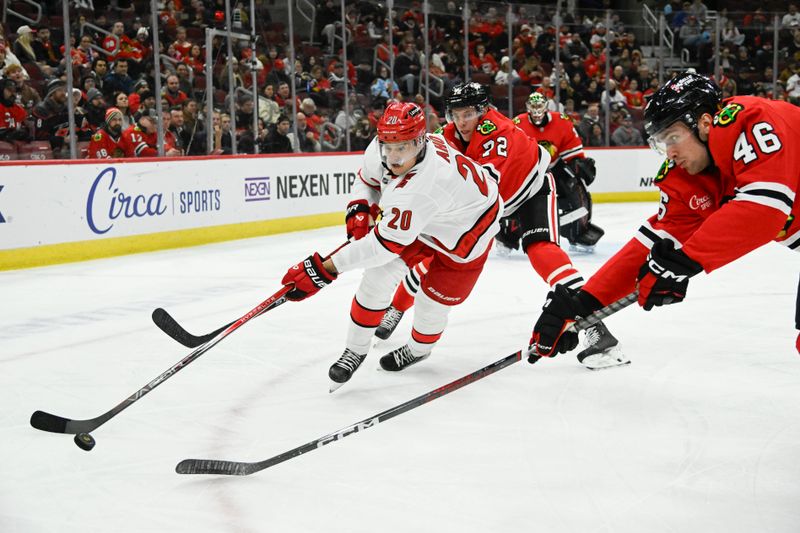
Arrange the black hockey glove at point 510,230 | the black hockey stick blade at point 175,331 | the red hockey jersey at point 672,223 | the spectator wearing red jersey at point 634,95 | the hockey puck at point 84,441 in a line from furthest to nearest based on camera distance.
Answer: the spectator wearing red jersey at point 634,95, the black hockey glove at point 510,230, the black hockey stick blade at point 175,331, the hockey puck at point 84,441, the red hockey jersey at point 672,223

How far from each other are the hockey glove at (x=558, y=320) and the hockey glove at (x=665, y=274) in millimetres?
261

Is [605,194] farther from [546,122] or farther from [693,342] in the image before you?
[693,342]

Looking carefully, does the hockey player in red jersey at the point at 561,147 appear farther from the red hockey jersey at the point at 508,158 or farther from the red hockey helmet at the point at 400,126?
the red hockey helmet at the point at 400,126

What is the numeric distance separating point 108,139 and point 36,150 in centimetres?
65

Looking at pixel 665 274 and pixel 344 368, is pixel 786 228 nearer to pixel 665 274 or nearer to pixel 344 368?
pixel 665 274

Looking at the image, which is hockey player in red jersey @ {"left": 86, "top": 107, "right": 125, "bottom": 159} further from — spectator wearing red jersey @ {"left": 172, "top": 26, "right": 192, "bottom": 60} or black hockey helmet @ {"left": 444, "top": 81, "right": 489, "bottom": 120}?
black hockey helmet @ {"left": 444, "top": 81, "right": 489, "bottom": 120}

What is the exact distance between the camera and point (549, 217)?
3.77 meters

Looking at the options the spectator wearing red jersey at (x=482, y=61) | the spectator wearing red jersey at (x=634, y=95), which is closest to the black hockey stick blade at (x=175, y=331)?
the spectator wearing red jersey at (x=482, y=61)

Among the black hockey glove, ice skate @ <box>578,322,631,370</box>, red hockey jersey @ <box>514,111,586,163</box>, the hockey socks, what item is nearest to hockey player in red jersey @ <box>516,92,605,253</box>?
red hockey jersey @ <box>514,111,586,163</box>

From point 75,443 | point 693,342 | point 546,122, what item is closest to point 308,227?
point 546,122

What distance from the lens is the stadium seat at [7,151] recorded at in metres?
5.94

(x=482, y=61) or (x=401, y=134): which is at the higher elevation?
(x=482, y=61)

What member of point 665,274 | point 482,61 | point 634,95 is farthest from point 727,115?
point 634,95

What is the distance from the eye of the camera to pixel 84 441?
98.0 inches
